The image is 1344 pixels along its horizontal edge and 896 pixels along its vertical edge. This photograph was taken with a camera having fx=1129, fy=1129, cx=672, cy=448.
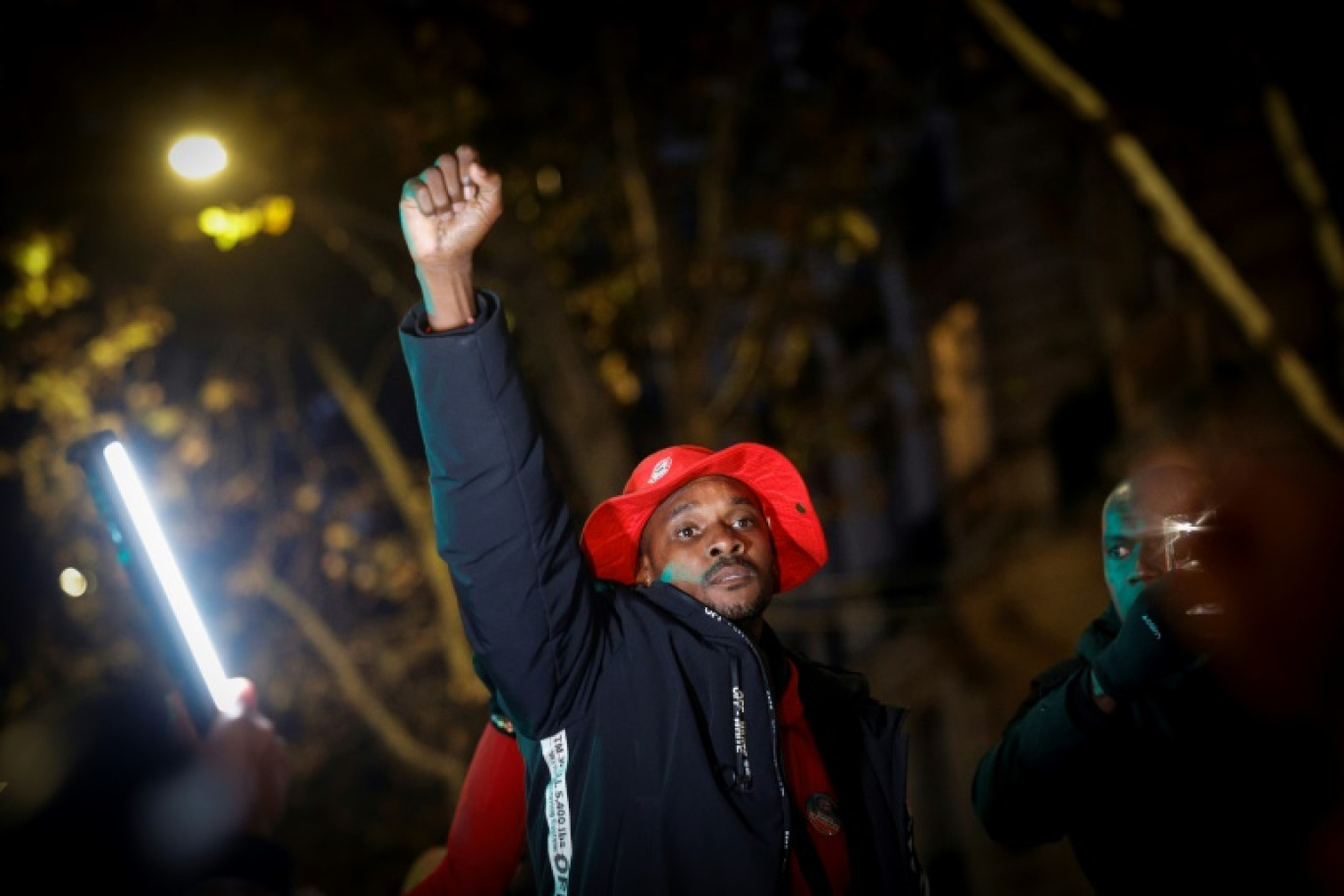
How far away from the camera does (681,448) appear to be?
3.19 m

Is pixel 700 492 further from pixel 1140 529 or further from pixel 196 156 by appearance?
pixel 196 156

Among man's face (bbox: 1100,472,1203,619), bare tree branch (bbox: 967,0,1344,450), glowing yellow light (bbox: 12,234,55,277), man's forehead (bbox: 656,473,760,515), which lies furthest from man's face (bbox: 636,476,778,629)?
glowing yellow light (bbox: 12,234,55,277)

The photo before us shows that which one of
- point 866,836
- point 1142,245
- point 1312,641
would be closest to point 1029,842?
point 866,836

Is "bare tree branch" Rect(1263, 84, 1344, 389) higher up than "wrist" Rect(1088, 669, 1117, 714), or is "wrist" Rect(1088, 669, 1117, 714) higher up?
"bare tree branch" Rect(1263, 84, 1344, 389)

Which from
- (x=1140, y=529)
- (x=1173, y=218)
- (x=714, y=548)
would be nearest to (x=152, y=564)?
(x=714, y=548)

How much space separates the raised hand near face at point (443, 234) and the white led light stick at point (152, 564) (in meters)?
1.06

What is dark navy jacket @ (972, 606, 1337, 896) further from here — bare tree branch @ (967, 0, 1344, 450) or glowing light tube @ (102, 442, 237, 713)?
bare tree branch @ (967, 0, 1344, 450)

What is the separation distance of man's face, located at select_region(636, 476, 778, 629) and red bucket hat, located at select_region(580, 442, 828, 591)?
5cm

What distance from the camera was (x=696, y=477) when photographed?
3.16 m

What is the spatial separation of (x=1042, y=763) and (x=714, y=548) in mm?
1119

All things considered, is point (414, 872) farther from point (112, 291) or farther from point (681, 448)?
point (112, 291)

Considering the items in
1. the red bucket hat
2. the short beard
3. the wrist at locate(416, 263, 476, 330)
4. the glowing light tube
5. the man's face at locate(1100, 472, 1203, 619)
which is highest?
the wrist at locate(416, 263, 476, 330)

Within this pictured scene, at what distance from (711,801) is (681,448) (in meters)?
1.13

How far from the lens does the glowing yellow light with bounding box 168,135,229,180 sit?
764cm
